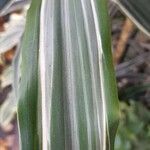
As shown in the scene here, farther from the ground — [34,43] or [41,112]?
[34,43]

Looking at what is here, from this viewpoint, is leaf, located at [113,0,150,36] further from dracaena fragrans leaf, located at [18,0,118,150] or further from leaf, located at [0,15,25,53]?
leaf, located at [0,15,25,53]

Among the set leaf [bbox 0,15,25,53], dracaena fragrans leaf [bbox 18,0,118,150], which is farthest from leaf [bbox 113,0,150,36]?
leaf [bbox 0,15,25,53]

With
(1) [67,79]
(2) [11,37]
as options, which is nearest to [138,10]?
(1) [67,79]

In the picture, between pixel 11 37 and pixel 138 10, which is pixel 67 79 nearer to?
pixel 138 10

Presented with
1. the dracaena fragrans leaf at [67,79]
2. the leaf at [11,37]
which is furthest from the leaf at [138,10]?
the leaf at [11,37]

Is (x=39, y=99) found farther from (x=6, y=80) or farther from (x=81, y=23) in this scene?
(x=6, y=80)

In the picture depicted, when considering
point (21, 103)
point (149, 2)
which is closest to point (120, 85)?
point (149, 2)
